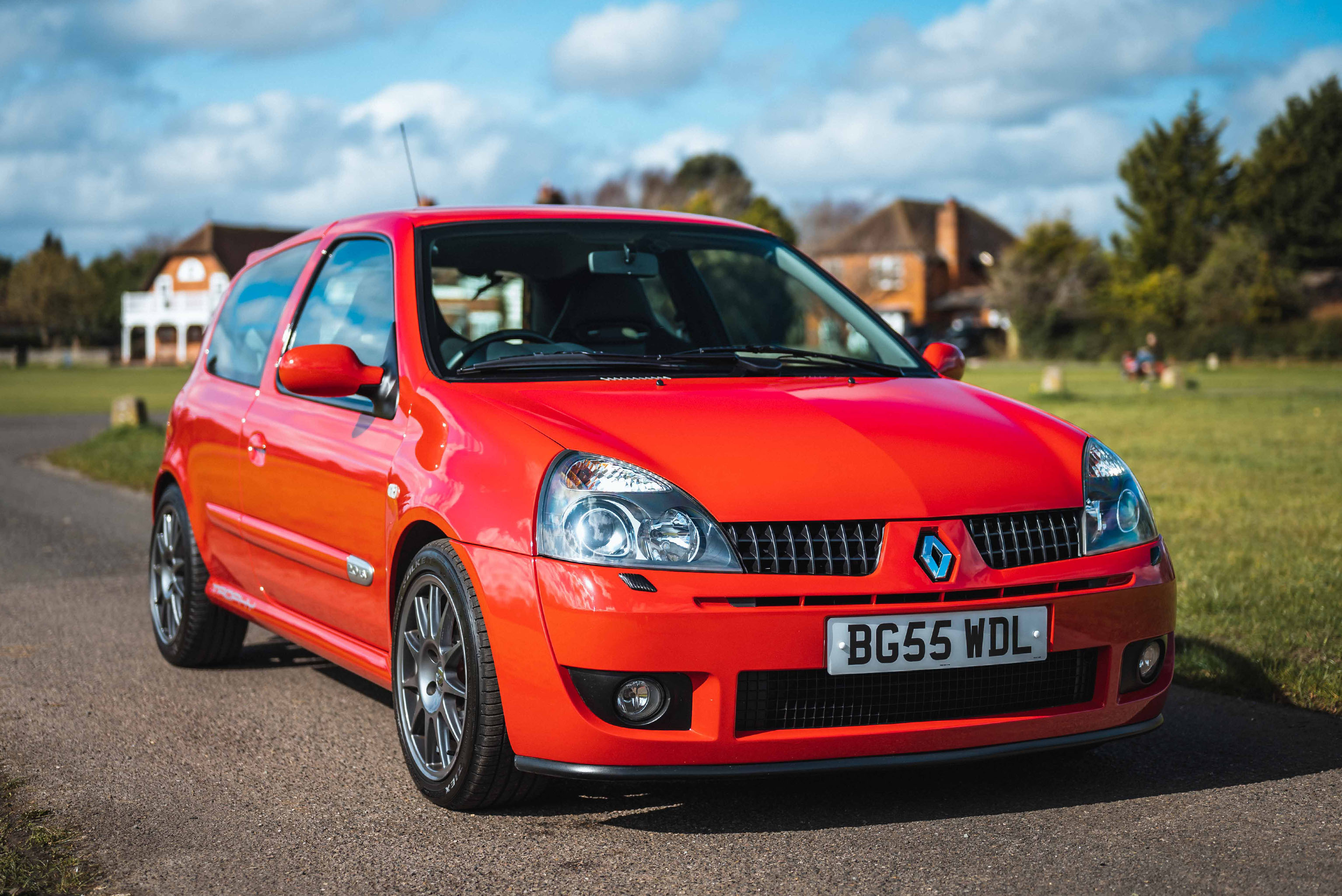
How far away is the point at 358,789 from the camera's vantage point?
13.5 ft

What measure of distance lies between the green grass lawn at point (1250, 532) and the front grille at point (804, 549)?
2427 mm

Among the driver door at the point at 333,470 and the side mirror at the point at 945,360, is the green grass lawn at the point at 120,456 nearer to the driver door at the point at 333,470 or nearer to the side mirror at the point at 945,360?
the driver door at the point at 333,470

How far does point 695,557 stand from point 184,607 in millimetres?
3143

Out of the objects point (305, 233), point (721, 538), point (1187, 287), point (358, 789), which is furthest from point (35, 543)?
point (1187, 287)

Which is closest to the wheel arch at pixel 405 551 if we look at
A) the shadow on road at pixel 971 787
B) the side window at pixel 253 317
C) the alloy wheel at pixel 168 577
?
the shadow on road at pixel 971 787

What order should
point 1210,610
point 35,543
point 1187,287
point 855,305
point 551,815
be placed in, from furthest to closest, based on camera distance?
point 1187,287
point 35,543
point 1210,610
point 855,305
point 551,815

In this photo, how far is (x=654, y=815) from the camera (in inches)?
150

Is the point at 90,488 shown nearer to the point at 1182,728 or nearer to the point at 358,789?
the point at 358,789

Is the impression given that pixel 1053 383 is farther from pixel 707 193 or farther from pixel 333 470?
pixel 707 193

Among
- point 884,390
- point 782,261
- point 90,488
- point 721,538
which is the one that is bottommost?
point 90,488

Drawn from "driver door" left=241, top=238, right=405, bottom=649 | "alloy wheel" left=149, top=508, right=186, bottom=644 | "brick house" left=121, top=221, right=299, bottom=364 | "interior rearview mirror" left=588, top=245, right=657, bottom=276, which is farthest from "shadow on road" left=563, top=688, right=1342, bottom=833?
"brick house" left=121, top=221, right=299, bottom=364

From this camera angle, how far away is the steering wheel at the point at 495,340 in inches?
177

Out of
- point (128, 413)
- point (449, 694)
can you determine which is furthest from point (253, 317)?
point (128, 413)

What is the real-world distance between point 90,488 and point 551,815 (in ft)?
35.0
